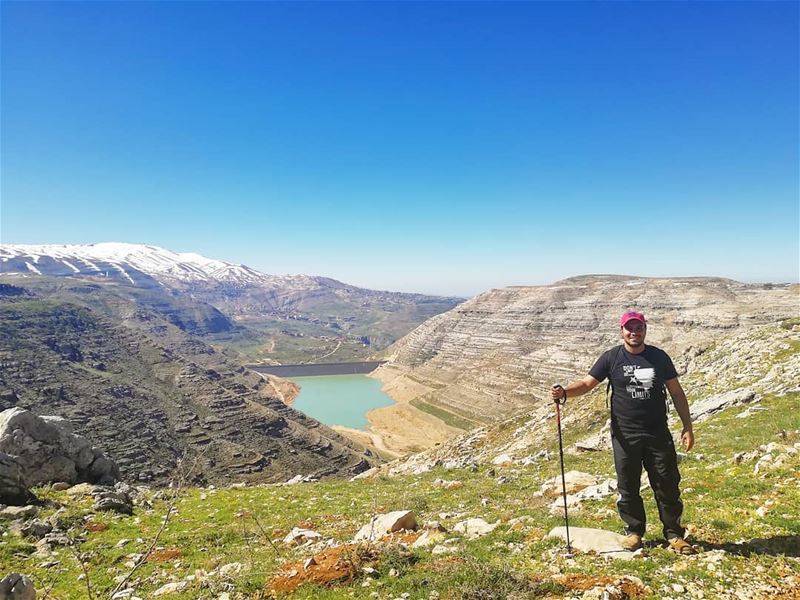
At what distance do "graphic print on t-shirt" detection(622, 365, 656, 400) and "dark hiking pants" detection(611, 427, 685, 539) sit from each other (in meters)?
0.74

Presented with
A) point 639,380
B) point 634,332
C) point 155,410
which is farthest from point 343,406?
point 634,332

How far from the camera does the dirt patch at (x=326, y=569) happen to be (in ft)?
26.6

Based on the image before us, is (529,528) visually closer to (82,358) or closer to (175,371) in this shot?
(175,371)

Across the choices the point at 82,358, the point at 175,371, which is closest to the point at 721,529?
the point at 175,371

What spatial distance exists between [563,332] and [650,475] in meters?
163

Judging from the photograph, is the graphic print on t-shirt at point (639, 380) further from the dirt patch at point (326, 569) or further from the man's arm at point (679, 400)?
the dirt patch at point (326, 569)

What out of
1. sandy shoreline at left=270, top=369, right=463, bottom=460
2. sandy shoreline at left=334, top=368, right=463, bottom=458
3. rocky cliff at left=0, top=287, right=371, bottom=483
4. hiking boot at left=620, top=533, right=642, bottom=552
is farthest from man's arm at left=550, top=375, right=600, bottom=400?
sandy shoreline at left=334, top=368, right=463, bottom=458

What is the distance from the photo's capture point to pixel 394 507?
16141 millimetres

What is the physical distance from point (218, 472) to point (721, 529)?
79.2 metres

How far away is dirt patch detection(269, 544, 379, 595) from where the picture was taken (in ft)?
26.6

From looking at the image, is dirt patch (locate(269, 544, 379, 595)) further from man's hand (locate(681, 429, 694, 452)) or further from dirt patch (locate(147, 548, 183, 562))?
man's hand (locate(681, 429, 694, 452))

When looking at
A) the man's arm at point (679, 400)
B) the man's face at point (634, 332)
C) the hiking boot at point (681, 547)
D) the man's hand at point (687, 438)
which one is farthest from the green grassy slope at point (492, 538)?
the man's face at point (634, 332)

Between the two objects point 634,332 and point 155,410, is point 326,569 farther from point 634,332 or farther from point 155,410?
point 155,410

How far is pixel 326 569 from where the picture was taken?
8.41 meters
